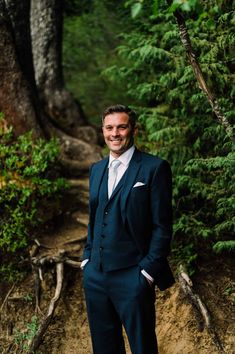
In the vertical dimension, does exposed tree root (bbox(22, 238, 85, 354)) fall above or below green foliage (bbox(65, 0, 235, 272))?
below

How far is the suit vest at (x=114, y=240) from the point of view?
12.8 ft

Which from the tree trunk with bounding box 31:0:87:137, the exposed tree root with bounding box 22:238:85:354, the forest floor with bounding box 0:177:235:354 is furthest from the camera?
the tree trunk with bounding box 31:0:87:137

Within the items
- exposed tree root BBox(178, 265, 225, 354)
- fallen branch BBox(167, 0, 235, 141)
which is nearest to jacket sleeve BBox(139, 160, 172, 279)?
fallen branch BBox(167, 0, 235, 141)

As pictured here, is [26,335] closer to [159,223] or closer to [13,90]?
[159,223]

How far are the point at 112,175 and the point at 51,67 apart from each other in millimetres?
5691

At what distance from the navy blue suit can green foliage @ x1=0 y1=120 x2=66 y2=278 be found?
2.28 m

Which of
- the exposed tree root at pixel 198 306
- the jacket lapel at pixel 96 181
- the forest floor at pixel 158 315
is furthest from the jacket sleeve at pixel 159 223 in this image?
the forest floor at pixel 158 315

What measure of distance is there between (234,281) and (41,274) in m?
2.26

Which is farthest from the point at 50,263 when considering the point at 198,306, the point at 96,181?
the point at 96,181

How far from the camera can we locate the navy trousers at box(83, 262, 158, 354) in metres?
3.89

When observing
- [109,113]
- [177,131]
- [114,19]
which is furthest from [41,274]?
[114,19]

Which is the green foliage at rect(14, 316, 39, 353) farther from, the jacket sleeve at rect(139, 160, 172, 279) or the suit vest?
the jacket sleeve at rect(139, 160, 172, 279)

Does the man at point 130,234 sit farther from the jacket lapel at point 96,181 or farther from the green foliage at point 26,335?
the green foliage at point 26,335

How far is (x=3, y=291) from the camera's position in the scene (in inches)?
243
